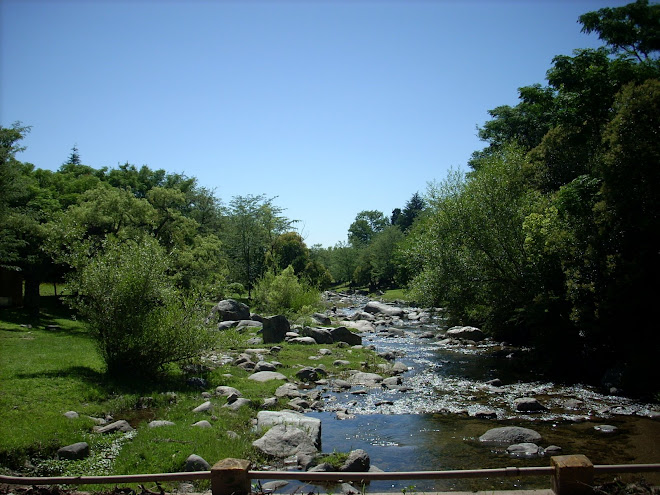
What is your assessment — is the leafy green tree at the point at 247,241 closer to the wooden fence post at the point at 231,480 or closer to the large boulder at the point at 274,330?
the large boulder at the point at 274,330

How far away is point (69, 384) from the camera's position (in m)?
13.3

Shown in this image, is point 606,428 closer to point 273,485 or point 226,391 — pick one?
point 273,485

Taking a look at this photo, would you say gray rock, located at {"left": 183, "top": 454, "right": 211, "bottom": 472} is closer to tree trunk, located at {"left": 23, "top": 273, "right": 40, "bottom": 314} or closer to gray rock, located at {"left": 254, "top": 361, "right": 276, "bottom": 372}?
gray rock, located at {"left": 254, "top": 361, "right": 276, "bottom": 372}

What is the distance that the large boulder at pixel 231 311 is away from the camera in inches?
1254

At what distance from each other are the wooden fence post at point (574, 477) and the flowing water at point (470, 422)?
301 centimetres

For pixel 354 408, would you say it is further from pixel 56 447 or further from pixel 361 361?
pixel 56 447

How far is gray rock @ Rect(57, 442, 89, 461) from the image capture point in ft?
29.7

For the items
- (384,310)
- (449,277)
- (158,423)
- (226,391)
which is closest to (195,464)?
(158,423)

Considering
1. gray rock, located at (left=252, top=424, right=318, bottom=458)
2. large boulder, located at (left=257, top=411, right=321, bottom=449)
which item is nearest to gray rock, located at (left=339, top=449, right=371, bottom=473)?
gray rock, located at (left=252, top=424, right=318, bottom=458)

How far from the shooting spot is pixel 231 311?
3216cm

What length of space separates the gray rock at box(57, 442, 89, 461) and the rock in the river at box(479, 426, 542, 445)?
902 centimetres

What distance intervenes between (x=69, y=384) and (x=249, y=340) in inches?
502

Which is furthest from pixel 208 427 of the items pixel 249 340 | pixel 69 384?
pixel 249 340

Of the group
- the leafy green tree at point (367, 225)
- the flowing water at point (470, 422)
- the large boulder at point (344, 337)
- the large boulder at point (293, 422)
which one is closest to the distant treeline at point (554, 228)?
the flowing water at point (470, 422)
